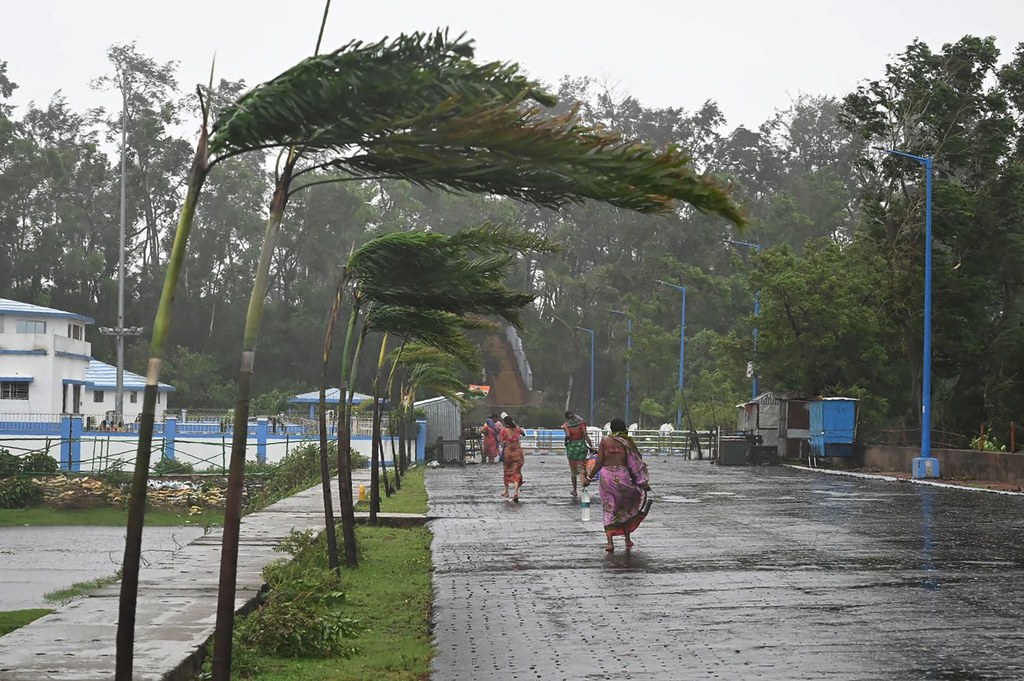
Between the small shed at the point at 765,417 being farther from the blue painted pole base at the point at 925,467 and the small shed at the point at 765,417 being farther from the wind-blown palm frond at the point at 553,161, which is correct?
the wind-blown palm frond at the point at 553,161

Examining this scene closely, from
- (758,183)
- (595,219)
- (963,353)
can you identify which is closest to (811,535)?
(963,353)

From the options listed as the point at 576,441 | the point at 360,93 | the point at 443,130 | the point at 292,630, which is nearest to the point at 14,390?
the point at 576,441

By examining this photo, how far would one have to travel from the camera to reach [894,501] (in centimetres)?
2698

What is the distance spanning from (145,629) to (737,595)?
5200 millimetres

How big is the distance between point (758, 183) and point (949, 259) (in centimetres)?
6100

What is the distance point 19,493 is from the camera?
44.9 m

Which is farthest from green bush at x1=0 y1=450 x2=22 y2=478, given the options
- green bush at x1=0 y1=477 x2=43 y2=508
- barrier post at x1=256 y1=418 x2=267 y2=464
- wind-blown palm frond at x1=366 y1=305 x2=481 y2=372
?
wind-blown palm frond at x1=366 y1=305 x2=481 y2=372

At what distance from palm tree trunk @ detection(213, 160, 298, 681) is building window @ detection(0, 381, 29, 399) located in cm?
A: 5851

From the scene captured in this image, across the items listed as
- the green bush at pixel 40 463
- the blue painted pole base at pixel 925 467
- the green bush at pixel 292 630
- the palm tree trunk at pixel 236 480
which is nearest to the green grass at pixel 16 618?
the green bush at pixel 292 630

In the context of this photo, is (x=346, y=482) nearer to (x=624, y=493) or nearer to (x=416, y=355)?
(x=624, y=493)

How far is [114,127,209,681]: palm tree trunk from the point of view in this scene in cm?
738

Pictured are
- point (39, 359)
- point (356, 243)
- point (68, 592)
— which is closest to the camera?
point (68, 592)

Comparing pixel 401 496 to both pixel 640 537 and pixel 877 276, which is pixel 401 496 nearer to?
pixel 640 537

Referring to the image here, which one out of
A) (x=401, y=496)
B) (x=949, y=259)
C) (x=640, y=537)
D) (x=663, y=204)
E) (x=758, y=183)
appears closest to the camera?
(x=663, y=204)
